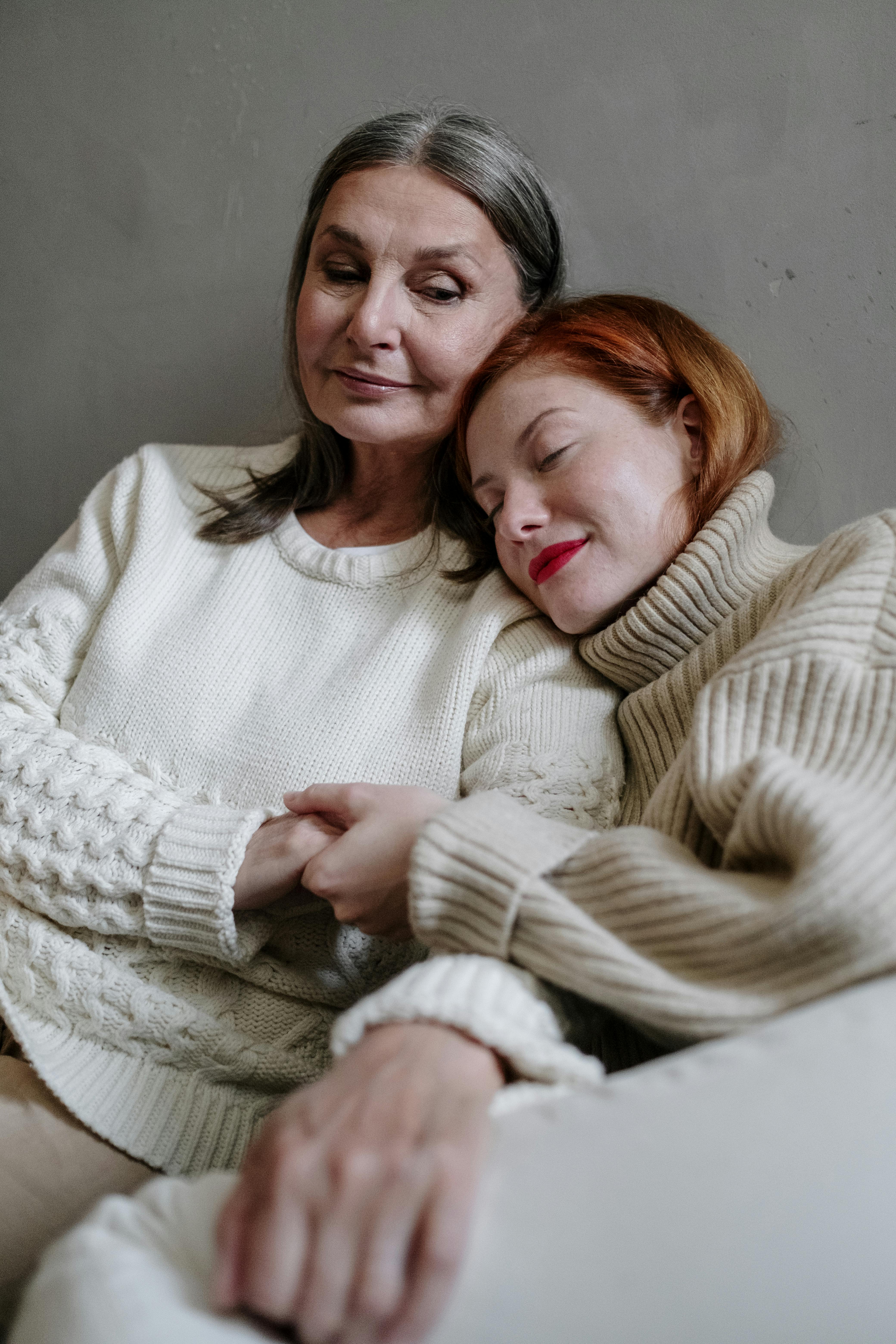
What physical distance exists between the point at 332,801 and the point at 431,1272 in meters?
0.51

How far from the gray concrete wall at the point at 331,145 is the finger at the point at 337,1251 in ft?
3.76

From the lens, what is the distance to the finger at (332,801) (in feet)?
3.26

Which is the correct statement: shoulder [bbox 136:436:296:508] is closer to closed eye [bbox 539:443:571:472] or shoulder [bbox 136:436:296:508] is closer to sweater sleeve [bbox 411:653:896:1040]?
closed eye [bbox 539:443:571:472]

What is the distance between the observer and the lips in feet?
3.80

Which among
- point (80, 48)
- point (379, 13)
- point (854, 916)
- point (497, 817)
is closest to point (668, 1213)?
point (854, 916)

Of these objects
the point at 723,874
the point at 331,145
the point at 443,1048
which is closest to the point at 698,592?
the point at 723,874

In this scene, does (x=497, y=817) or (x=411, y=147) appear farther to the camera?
(x=411, y=147)

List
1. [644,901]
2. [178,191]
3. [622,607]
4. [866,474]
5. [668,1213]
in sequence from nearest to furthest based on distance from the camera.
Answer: [668,1213]
[644,901]
[622,607]
[866,474]
[178,191]

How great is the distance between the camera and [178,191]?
1.64 metres

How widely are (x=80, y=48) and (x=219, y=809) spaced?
1361mm

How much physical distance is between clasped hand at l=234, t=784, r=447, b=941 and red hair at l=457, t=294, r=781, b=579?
49cm

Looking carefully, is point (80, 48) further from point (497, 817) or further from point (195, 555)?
point (497, 817)

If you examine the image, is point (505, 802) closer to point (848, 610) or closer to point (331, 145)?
point (848, 610)

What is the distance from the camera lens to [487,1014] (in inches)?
28.0
